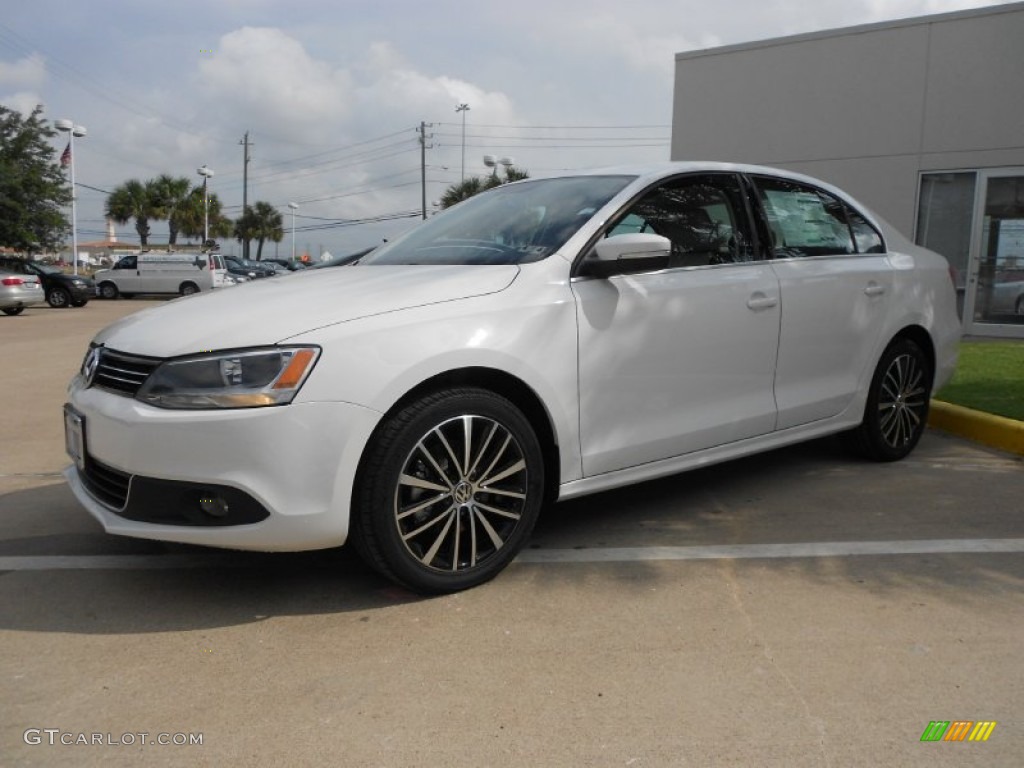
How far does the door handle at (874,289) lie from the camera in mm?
4586

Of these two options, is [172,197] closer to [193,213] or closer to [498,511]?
[193,213]

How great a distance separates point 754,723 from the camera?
2336mm

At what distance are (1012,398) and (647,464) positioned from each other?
14.1ft

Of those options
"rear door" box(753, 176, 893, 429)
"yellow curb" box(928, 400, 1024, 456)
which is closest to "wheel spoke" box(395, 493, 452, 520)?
"rear door" box(753, 176, 893, 429)

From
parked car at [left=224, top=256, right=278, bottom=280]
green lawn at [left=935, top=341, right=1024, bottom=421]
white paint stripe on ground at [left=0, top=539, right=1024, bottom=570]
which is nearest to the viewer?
white paint stripe on ground at [left=0, top=539, right=1024, bottom=570]

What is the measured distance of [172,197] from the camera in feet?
194

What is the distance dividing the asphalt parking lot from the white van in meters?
28.8

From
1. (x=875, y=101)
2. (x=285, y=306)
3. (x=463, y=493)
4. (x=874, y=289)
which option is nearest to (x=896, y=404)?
(x=874, y=289)

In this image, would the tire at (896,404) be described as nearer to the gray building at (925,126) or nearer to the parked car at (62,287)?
the gray building at (925,126)

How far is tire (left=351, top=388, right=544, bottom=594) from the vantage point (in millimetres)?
2908

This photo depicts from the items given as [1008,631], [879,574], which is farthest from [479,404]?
[1008,631]

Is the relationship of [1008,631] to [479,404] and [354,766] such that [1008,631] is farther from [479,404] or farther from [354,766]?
[354,766]

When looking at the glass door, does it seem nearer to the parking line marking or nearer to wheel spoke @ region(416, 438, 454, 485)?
the parking line marking

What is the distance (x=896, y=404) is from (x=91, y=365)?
13.5 feet
